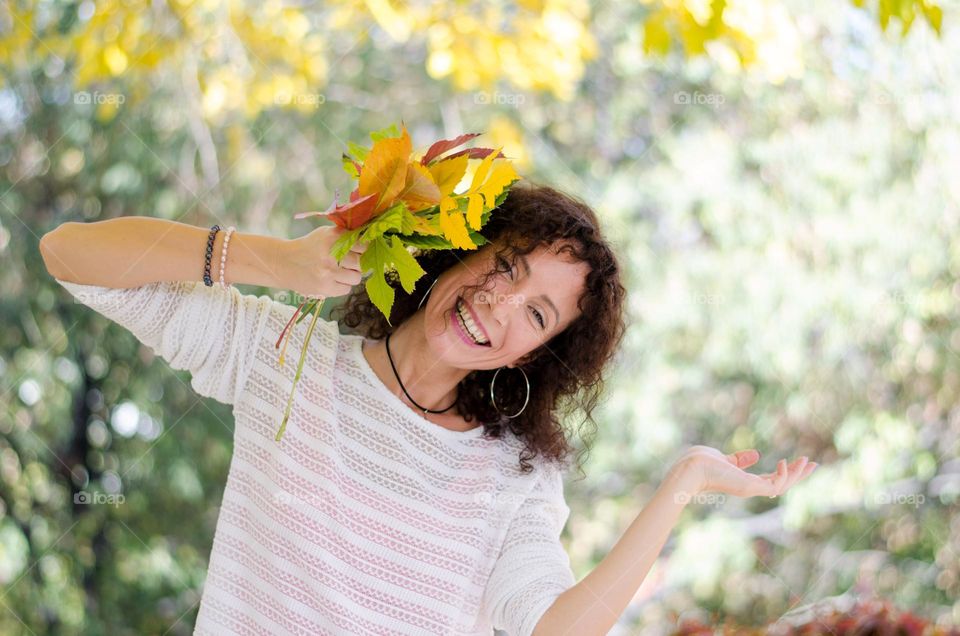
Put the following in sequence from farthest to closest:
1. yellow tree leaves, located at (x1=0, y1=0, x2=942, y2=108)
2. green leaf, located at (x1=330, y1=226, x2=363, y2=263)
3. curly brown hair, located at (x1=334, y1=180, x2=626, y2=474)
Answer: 1. yellow tree leaves, located at (x1=0, y1=0, x2=942, y2=108)
2. curly brown hair, located at (x1=334, y1=180, x2=626, y2=474)
3. green leaf, located at (x1=330, y1=226, x2=363, y2=263)

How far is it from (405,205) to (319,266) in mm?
123

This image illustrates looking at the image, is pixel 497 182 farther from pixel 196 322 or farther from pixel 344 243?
pixel 196 322

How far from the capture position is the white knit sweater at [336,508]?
1.34 metres

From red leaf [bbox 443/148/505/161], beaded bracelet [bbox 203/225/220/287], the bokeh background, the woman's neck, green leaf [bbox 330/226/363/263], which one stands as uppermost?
red leaf [bbox 443/148/505/161]

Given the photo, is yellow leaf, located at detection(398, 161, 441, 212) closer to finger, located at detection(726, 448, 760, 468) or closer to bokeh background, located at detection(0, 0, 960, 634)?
finger, located at detection(726, 448, 760, 468)

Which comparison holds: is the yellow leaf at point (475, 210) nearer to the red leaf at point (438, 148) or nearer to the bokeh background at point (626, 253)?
the red leaf at point (438, 148)

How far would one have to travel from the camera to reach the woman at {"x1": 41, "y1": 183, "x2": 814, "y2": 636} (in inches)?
49.6

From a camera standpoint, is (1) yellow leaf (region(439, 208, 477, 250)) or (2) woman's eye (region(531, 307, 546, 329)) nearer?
(1) yellow leaf (region(439, 208, 477, 250))

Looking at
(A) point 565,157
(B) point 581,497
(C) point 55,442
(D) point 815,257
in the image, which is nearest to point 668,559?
(B) point 581,497

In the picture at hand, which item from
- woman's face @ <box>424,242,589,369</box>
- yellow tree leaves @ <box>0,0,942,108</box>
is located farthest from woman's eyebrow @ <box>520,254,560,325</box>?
yellow tree leaves @ <box>0,0,942,108</box>

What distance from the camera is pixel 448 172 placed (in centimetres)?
125

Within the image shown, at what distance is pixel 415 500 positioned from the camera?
140 centimetres

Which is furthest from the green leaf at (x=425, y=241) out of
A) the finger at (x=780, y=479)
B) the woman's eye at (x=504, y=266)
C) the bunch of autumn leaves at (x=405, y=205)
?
the finger at (x=780, y=479)

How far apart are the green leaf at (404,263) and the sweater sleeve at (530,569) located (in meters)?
0.39
